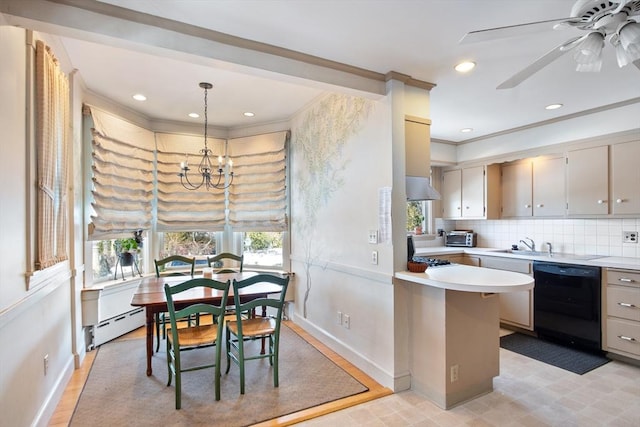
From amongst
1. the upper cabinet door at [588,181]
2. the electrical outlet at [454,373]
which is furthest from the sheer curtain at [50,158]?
the upper cabinet door at [588,181]

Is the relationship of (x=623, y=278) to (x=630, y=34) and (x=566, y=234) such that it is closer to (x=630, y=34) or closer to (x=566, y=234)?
(x=566, y=234)

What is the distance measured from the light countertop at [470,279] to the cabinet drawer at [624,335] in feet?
5.17

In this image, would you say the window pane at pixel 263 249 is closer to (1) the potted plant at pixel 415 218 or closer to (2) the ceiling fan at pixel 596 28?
(1) the potted plant at pixel 415 218

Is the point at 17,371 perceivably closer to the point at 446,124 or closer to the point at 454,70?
the point at 454,70

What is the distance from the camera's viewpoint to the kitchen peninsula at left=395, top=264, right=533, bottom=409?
7.84 ft

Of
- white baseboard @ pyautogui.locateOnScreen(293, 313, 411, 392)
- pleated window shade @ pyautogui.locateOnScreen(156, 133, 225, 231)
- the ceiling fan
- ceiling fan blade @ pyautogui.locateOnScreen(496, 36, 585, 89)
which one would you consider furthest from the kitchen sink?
pleated window shade @ pyautogui.locateOnScreen(156, 133, 225, 231)

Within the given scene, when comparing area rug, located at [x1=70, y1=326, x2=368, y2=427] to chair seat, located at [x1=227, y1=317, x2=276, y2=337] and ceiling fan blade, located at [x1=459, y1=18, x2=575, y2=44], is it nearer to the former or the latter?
chair seat, located at [x1=227, y1=317, x2=276, y2=337]

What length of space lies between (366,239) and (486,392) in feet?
4.94

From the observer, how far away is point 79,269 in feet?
10.2

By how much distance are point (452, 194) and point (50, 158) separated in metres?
4.75

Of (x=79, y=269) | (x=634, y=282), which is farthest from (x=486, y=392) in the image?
(x=79, y=269)

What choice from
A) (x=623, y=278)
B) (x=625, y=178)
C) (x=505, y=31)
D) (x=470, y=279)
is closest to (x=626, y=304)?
(x=623, y=278)

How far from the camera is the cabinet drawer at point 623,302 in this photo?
9.91ft

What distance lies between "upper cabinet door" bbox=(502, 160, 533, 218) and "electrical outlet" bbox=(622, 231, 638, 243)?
0.92 meters
